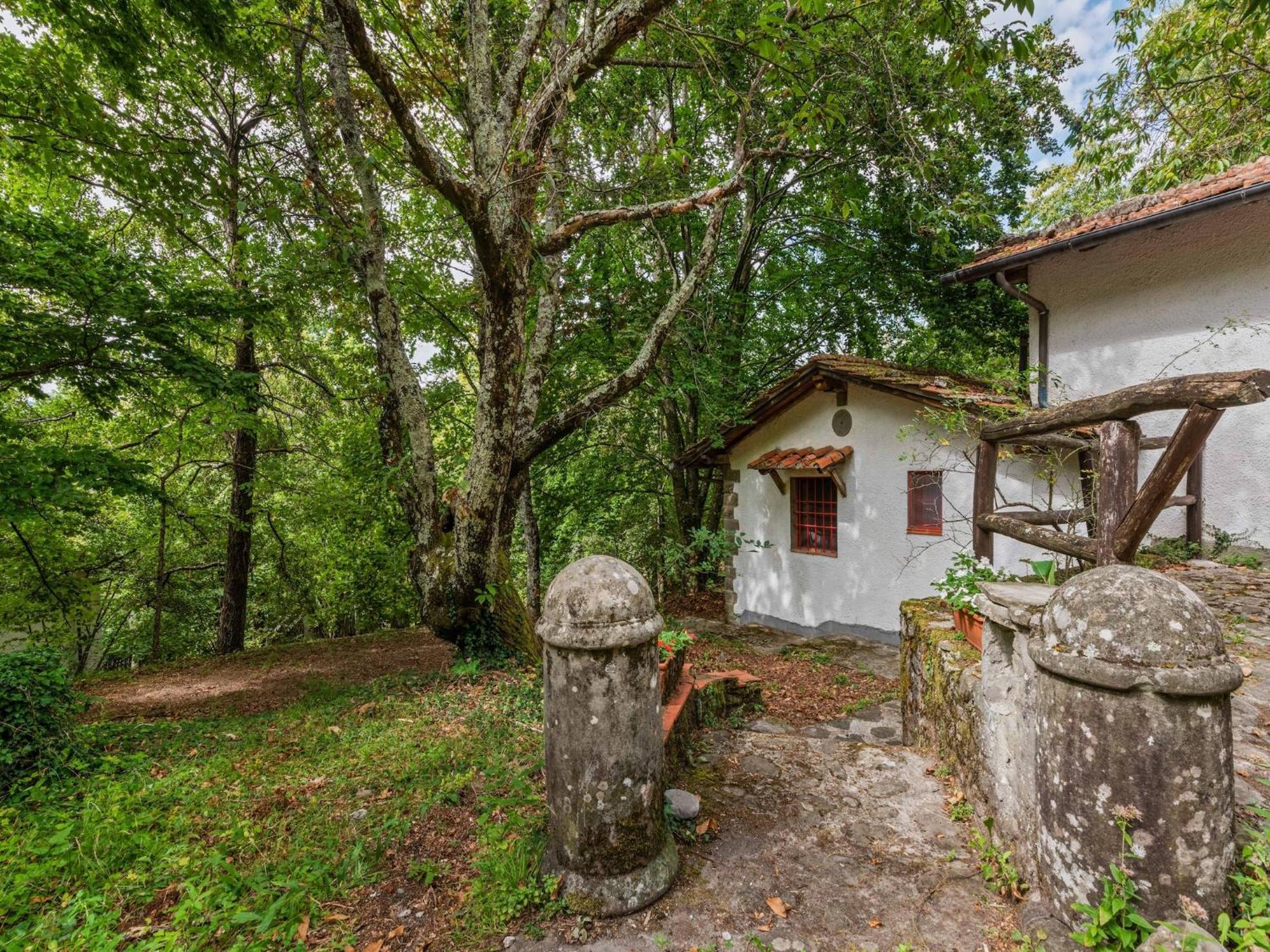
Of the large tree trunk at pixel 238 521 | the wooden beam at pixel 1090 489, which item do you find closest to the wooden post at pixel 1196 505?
the wooden beam at pixel 1090 489

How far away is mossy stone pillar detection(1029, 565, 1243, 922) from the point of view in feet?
5.24

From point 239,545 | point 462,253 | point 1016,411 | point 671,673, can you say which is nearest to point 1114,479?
point 671,673

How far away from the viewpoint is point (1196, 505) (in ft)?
20.7

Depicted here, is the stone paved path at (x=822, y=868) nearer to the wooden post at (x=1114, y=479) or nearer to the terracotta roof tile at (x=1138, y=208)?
the wooden post at (x=1114, y=479)

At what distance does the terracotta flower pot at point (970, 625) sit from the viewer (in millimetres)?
3545

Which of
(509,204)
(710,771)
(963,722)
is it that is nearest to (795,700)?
(710,771)

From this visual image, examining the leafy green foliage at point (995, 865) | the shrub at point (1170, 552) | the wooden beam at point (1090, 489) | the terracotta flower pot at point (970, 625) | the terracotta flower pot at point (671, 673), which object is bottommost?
the leafy green foliage at point (995, 865)

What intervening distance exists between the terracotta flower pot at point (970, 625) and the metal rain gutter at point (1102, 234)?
5525mm

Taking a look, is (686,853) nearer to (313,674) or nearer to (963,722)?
(963,722)

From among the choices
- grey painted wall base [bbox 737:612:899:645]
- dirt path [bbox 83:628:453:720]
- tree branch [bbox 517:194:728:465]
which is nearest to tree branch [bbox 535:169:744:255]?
tree branch [bbox 517:194:728:465]

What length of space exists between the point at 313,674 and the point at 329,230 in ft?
18.3

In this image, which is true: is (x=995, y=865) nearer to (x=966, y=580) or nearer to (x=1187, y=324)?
(x=966, y=580)

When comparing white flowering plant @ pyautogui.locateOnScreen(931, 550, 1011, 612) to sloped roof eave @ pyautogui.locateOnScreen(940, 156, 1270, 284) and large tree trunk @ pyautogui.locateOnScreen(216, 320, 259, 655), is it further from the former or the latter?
large tree trunk @ pyautogui.locateOnScreen(216, 320, 259, 655)

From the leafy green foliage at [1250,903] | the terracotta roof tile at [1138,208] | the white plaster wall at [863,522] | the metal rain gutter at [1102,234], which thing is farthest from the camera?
the white plaster wall at [863,522]
